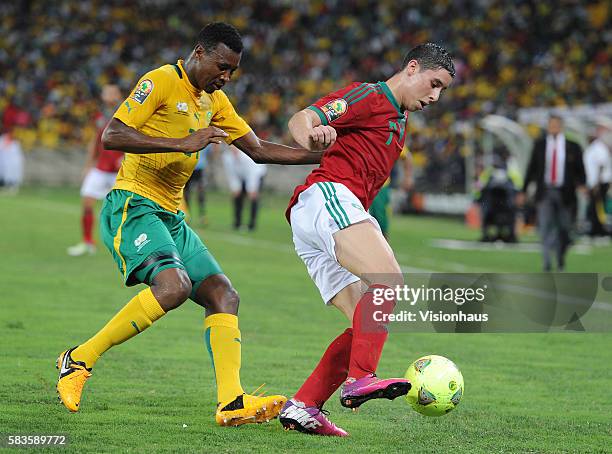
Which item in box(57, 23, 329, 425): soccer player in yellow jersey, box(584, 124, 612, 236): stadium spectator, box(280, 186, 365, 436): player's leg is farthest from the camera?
box(584, 124, 612, 236): stadium spectator

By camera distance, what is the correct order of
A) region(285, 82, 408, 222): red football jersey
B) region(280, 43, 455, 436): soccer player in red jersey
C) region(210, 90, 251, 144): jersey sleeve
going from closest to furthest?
region(280, 43, 455, 436): soccer player in red jersey, region(285, 82, 408, 222): red football jersey, region(210, 90, 251, 144): jersey sleeve

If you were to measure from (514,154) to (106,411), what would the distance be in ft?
67.0

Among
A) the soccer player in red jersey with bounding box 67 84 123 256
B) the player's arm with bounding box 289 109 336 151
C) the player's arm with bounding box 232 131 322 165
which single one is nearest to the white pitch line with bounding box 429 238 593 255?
the soccer player in red jersey with bounding box 67 84 123 256

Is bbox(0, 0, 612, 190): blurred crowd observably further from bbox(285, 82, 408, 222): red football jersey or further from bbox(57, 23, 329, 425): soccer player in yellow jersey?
bbox(285, 82, 408, 222): red football jersey

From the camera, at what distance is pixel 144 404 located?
20.7 ft

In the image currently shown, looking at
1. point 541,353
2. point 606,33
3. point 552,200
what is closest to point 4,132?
point 606,33

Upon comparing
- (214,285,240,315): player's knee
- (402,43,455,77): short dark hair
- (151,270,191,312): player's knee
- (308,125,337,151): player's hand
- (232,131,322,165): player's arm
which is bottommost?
(214,285,240,315): player's knee

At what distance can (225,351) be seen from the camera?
6.07 meters

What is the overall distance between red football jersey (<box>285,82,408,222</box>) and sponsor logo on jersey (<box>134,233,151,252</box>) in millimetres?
836

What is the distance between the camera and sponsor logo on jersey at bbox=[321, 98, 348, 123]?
18.4ft

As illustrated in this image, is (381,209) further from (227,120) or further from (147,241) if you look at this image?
(147,241)

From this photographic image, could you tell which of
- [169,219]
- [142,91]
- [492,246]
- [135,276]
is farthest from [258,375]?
[492,246]

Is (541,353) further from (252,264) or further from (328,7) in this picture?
(328,7)

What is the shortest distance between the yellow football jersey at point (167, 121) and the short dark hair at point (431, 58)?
1.17 meters
